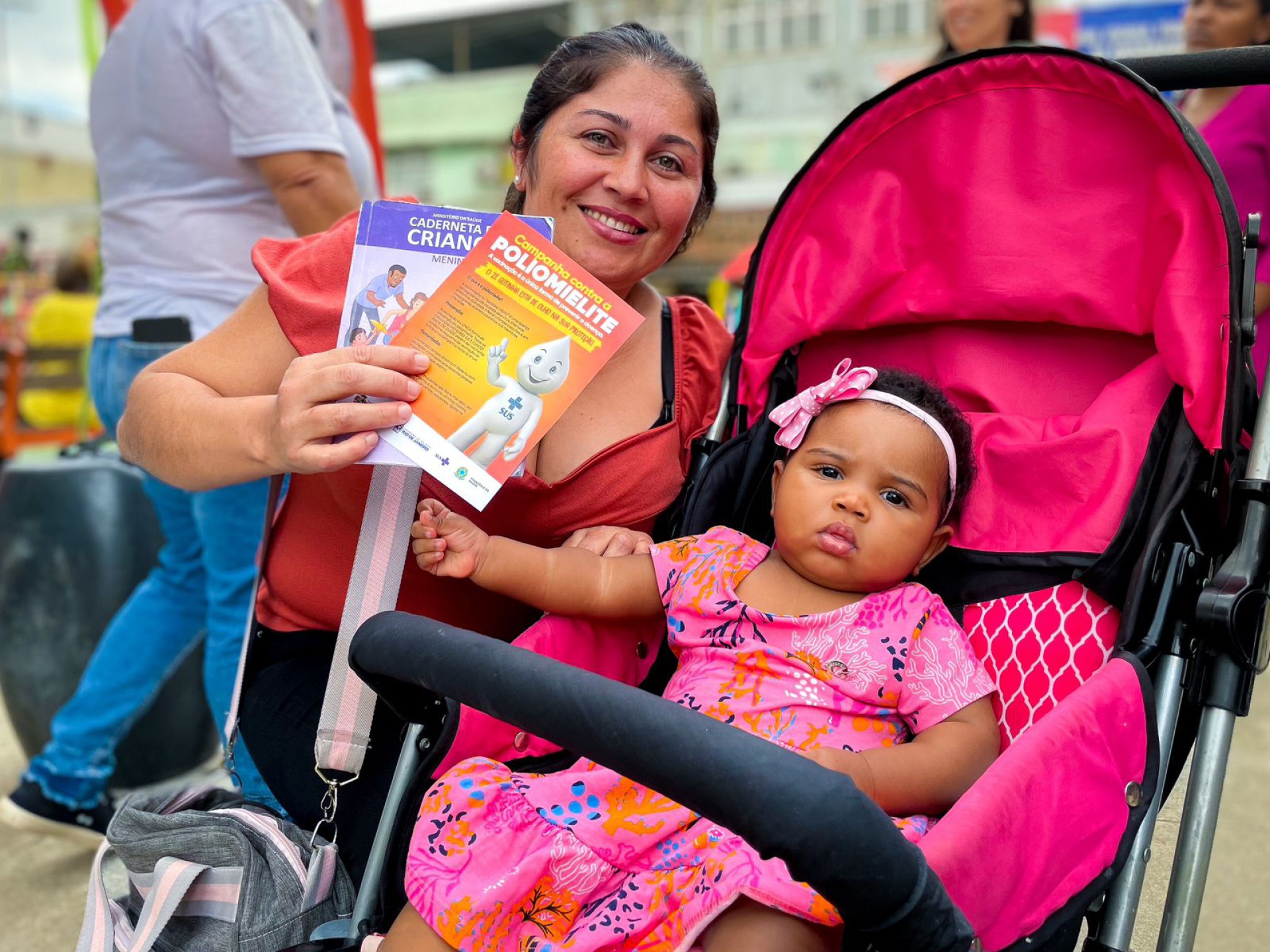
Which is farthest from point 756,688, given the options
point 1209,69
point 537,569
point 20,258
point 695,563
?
point 20,258

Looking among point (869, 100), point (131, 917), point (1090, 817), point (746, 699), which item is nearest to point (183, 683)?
point (131, 917)

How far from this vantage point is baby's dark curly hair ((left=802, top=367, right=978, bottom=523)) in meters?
1.68

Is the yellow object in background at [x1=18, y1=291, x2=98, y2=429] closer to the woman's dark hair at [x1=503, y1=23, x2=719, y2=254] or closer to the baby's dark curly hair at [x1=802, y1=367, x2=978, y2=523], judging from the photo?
the woman's dark hair at [x1=503, y1=23, x2=719, y2=254]

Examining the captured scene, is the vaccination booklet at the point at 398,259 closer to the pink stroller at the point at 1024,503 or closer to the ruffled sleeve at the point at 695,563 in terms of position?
the pink stroller at the point at 1024,503

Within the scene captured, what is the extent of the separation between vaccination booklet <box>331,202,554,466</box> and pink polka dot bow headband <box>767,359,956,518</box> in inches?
23.0

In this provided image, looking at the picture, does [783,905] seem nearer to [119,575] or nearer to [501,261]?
[501,261]

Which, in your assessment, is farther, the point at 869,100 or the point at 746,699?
the point at 869,100

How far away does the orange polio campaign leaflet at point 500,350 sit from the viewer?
50.7 inches

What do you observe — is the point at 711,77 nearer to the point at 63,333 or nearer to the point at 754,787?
the point at 63,333

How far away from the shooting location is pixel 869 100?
1.85 meters

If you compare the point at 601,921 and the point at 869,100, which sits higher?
the point at 869,100

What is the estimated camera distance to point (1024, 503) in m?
1.74

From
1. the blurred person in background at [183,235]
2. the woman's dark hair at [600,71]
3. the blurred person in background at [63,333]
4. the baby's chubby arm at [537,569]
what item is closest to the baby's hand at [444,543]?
the baby's chubby arm at [537,569]

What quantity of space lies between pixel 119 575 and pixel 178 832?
5.98 ft
